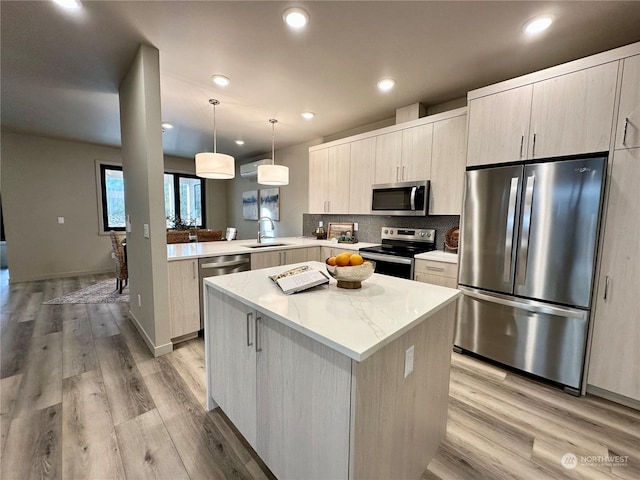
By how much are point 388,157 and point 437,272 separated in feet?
5.04

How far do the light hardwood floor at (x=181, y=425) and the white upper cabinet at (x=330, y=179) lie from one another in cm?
246

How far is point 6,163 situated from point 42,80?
10.1ft

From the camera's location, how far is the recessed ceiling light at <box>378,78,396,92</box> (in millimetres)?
2627

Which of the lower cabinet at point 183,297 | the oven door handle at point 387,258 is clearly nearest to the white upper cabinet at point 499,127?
the oven door handle at point 387,258

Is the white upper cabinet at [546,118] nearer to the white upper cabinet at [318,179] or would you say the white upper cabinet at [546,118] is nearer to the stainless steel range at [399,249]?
the stainless steel range at [399,249]

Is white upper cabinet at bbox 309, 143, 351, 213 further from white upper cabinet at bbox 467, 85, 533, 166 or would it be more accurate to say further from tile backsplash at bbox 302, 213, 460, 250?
white upper cabinet at bbox 467, 85, 533, 166

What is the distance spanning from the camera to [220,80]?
2.64 meters

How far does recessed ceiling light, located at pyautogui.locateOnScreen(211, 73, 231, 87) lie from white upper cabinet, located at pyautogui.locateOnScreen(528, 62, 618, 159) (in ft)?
8.58

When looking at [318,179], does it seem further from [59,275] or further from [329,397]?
[59,275]

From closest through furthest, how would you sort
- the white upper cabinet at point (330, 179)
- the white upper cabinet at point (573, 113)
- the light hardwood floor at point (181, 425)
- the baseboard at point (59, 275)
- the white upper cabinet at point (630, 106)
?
the light hardwood floor at point (181, 425) → the white upper cabinet at point (630, 106) → the white upper cabinet at point (573, 113) → the white upper cabinet at point (330, 179) → the baseboard at point (59, 275)

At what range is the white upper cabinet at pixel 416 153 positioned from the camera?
117 inches

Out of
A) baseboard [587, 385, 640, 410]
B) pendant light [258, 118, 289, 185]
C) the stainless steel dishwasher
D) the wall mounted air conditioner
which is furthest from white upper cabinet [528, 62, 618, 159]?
the wall mounted air conditioner

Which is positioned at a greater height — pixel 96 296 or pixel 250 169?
pixel 250 169

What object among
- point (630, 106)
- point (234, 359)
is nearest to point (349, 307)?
point (234, 359)
